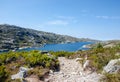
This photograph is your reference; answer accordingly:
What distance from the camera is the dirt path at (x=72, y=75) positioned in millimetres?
15984

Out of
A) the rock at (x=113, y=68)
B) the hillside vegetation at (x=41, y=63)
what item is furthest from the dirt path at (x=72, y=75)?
the rock at (x=113, y=68)

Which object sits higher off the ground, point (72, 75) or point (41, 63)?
point (41, 63)

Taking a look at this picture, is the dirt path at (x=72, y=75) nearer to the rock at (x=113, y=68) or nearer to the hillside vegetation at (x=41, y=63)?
the hillside vegetation at (x=41, y=63)

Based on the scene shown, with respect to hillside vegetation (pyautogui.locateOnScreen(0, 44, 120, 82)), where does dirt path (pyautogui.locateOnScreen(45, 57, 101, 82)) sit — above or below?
below

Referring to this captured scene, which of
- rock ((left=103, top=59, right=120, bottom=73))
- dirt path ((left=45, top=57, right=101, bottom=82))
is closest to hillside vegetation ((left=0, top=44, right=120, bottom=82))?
rock ((left=103, top=59, right=120, bottom=73))

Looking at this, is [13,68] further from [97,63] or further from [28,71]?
[97,63]

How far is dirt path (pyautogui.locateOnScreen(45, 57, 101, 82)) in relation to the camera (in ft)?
52.4


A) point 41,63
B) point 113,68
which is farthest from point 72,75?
point 41,63

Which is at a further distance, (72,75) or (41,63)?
(41,63)

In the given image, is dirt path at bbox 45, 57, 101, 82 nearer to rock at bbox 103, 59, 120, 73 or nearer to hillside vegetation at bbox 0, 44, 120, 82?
hillside vegetation at bbox 0, 44, 120, 82

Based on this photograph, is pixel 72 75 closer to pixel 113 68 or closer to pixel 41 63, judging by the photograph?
pixel 113 68

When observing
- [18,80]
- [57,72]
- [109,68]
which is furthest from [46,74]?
[109,68]

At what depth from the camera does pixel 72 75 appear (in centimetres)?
1756

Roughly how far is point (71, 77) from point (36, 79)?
9.23 ft
